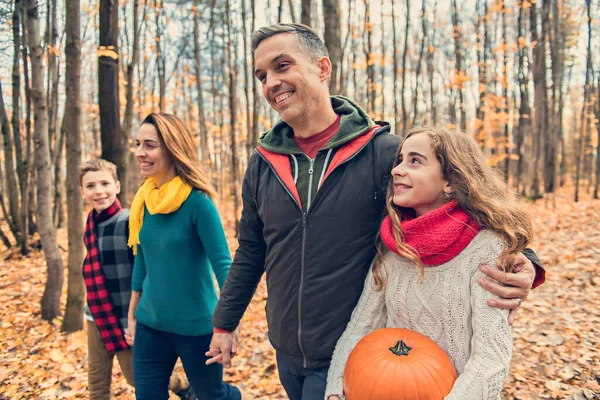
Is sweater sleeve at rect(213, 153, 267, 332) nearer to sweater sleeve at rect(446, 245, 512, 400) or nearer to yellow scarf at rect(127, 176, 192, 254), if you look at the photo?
yellow scarf at rect(127, 176, 192, 254)

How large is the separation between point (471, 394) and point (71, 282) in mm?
4921

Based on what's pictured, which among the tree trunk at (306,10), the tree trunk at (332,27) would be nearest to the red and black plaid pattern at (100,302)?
the tree trunk at (332,27)

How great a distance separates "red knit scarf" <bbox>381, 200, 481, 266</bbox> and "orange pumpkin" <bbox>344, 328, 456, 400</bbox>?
338mm

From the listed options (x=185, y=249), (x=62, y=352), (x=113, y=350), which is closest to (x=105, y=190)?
(x=185, y=249)

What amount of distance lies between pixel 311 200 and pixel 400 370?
2.64 ft

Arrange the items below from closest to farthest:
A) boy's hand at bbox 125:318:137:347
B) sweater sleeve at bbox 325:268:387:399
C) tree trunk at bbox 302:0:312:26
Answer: sweater sleeve at bbox 325:268:387:399 < boy's hand at bbox 125:318:137:347 < tree trunk at bbox 302:0:312:26

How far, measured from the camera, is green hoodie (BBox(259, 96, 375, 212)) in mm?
1779

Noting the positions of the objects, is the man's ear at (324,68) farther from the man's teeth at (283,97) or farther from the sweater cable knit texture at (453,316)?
the sweater cable knit texture at (453,316)

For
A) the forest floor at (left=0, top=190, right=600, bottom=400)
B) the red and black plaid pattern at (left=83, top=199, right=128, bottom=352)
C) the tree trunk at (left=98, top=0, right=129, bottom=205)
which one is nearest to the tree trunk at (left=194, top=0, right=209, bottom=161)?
the tree trunk at (left=98, top=0, right=129, bottom=205)

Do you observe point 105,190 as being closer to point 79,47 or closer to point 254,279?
point 254,279

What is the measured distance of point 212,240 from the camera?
2475mm

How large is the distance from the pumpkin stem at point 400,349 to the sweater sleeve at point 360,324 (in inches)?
8.2

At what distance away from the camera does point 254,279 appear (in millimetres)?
2152

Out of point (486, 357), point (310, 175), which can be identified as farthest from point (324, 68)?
point (486, 357)
